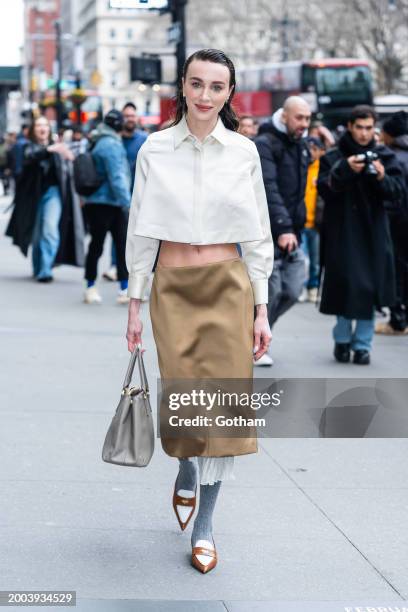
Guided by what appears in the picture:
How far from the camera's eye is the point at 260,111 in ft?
153

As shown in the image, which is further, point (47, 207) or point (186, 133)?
point (47, 207)

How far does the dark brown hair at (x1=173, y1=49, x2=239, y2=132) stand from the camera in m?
4.65

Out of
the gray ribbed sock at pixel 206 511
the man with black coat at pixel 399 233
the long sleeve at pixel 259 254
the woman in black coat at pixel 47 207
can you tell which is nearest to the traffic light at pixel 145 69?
the woman in black coat at pixel 47 207

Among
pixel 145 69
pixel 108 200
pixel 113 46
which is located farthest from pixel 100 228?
pixel 113 46

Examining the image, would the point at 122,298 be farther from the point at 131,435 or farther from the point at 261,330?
the point at 131,435

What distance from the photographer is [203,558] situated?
4699 mm

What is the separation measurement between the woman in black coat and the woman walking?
384 inches

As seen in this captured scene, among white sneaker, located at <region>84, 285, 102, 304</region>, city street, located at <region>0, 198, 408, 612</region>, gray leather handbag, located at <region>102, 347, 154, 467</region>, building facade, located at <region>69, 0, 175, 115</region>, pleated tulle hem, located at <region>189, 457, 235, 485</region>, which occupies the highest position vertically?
gray leather handbag, located at <region>102, 347, 154, 467</region>

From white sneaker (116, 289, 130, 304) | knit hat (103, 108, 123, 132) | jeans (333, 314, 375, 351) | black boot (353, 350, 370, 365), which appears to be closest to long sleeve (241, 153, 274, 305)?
jeans (333, 314, 375, 351)

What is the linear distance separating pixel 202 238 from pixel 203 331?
0.33m

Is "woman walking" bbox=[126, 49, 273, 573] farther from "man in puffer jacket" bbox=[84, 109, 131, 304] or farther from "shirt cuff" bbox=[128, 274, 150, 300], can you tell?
"man in puffer jacket" bbox=[84, 109, 131, 304]

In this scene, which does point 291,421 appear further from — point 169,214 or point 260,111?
point 260,111

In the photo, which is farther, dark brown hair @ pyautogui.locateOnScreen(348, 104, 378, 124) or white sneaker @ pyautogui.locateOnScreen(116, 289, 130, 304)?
white sneaker @ pyautogui.locateOnScreen(116, 289, 130, 304)

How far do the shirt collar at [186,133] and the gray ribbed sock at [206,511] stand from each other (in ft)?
4.02
